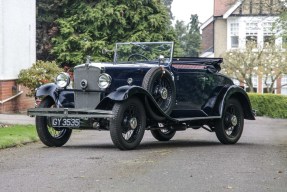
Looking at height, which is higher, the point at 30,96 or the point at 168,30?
the point at 168,30

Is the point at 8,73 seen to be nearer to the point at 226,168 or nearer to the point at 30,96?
the point at 30,96

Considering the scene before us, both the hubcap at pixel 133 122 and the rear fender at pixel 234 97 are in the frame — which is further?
the rear fender at pixel 234 97

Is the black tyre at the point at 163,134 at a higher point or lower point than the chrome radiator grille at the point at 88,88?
lower

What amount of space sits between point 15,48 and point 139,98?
50.9 ft

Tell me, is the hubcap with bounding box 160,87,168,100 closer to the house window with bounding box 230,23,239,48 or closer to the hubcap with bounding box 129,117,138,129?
the hubcap with bounding box 129,117,138,129

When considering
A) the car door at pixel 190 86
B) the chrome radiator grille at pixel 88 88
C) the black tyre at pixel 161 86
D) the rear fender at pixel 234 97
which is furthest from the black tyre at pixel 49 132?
A: the rear fender at pixel 234 97

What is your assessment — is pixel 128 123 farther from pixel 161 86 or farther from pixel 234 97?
pixel 234 97

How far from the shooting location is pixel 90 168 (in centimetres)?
936

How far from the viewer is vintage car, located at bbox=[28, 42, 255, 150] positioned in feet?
39.7

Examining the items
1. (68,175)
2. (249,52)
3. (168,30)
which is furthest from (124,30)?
(68,175)

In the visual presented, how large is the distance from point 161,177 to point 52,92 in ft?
15.7

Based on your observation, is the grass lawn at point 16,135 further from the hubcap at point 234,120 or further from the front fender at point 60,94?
the hubcap at point 234,120

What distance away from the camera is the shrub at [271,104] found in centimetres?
3991

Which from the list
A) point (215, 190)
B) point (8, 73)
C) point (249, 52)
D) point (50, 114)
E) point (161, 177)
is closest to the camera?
point (215, 190)
